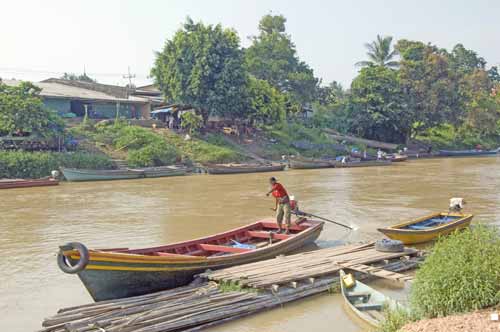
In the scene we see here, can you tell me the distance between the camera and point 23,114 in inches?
1061

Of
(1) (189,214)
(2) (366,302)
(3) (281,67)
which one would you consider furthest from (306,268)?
(3) (281,67)

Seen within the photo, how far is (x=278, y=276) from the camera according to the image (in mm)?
8438

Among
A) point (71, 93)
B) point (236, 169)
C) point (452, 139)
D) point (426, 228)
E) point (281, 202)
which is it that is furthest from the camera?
point (452, 139)

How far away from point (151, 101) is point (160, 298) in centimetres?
3332

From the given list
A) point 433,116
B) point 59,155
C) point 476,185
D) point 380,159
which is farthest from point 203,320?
point 433,116

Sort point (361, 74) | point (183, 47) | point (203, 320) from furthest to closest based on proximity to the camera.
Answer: point (361, 74) → point (183, 47) → point (203, 320)

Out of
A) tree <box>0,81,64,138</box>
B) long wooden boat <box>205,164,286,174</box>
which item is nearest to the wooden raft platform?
long wooden boat <box>205,164,286,174</box>

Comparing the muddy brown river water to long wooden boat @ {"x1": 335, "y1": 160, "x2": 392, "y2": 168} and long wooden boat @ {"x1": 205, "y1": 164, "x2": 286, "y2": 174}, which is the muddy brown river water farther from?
long wooden boat @ {"x1": 335, "y1": 160, "x2": 392, "y2": 168}

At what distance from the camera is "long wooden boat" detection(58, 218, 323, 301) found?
7.11m

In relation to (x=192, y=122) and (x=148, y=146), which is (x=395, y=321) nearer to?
(x=148, y=146)

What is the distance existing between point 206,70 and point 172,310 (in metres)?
28.6

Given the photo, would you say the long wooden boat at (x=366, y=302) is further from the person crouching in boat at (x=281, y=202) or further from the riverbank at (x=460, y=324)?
the person crouching in boat at (x=281, y=202)

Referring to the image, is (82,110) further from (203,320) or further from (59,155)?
(203,320)

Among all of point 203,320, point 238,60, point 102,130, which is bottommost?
point 203,320
